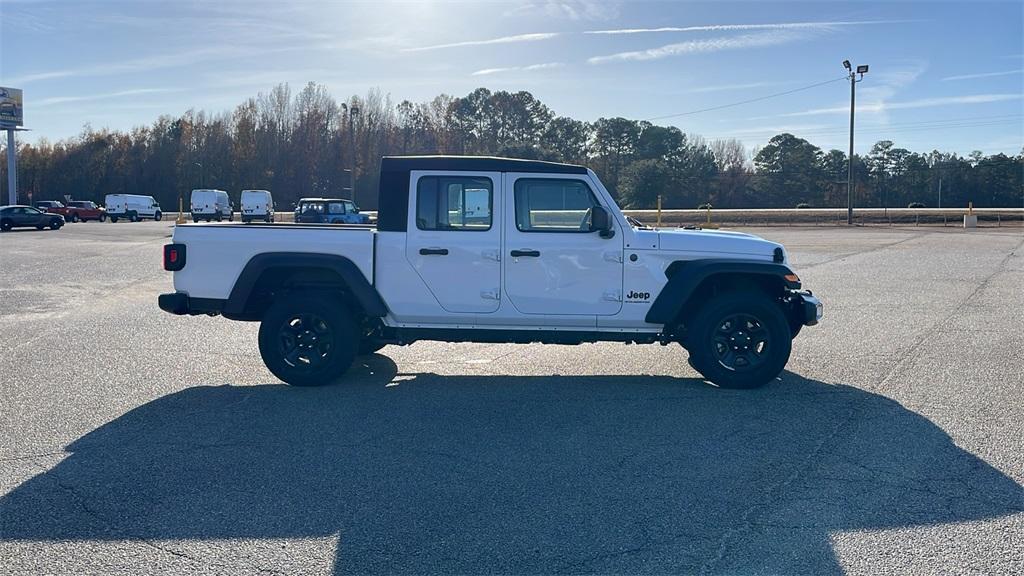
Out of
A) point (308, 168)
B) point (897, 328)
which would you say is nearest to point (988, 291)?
point (897, 328)

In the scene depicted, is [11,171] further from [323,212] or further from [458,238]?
[458,238]

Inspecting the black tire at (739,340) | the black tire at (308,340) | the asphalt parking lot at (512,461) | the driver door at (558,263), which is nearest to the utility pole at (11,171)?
the asphalt parking lot at (512,461)

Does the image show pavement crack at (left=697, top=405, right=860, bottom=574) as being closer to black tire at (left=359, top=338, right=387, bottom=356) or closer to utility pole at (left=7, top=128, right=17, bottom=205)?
black tire at (left=359, top=338, right=387, bottom=356)

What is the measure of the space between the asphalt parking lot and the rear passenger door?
2.97ft

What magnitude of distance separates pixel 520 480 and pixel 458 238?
307 cm

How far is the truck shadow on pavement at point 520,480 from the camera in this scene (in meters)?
4.48

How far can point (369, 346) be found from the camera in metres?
9.32

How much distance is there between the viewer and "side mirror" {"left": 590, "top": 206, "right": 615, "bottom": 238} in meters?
7.85

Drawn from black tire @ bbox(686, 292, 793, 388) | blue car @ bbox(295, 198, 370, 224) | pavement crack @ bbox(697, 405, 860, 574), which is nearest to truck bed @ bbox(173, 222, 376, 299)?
black tire @ bbox(686, 292, 793, 388)

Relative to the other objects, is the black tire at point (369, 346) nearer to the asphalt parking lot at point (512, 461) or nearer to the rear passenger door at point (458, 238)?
the asphalt parking lot at point (512, 461)

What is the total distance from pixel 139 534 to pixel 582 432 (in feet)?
10.4

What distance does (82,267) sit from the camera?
72.8 ft

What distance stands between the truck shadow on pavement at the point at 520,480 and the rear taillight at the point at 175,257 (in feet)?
4.01

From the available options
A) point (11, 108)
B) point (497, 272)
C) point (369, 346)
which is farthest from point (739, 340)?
point (11, 108)
